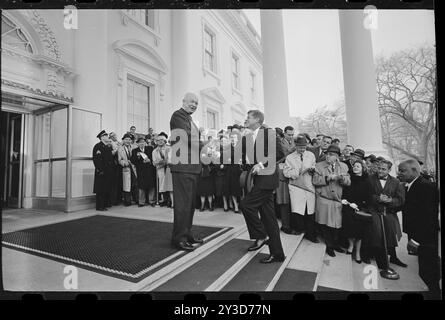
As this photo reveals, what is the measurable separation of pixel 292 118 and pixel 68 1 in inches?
95.6

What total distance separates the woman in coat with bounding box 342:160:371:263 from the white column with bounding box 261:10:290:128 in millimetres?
975

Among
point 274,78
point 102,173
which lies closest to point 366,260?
point 274,78

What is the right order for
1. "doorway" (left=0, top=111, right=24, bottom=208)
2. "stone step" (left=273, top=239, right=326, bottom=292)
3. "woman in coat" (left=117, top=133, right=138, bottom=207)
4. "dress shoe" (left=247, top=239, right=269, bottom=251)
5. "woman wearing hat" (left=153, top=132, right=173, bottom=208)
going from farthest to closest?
1. "doorway" (left=0, top=111, right=24, bottom=208)
2. "woman in coat" (left=117, top=133, right=138, bottom=207)
3. "woman wearing hat" (left=153, top=132, right=173, bottom=208)
4. "dress shoe" (left=247, top=239, right=269, bottom=251)
5. "stone step" (left=273, top=239, right=326, bottom=292)

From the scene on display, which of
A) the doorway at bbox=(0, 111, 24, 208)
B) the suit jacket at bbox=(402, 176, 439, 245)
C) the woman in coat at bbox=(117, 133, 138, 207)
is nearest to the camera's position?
the suit jacket at bbox=(402, 176, 439, 245)

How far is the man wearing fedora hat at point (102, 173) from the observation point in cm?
313

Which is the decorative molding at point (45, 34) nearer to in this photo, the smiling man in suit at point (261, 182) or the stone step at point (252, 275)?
the smiling man in suit at point (261, 182)

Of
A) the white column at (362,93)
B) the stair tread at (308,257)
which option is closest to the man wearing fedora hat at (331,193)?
the stair tread at (308,257)

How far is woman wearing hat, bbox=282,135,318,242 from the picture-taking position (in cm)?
242

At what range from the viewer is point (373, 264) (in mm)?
1918

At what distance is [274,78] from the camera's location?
247 cm

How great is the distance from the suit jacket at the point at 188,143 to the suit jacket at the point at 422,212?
6.57 feet

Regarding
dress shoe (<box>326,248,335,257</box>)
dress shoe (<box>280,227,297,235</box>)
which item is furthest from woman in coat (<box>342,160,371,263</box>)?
dress shoe (<box>280,227,297,235</box>)

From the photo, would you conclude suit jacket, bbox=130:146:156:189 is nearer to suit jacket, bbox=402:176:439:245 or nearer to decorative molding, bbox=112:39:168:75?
decorative molding, bbox=112:39:168:75
